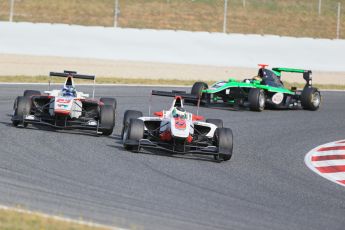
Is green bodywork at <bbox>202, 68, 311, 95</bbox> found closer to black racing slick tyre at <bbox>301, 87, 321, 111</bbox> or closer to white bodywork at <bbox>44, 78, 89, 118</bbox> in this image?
black racing slick tyre at <bbox>301, 87, 321, 111</bbox>

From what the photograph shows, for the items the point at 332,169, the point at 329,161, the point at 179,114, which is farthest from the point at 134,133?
the point at 329,161

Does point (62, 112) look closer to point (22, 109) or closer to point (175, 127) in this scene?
point (22, 109)

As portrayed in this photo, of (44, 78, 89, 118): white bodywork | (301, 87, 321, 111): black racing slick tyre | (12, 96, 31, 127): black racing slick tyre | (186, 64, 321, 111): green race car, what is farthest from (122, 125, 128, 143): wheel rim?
(301, 87, 321, 111): black racing slick tyre

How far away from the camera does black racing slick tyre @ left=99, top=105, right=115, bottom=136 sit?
1630 cm

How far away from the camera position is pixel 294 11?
43375 millimetres

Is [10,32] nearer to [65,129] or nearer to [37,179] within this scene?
[65,129]

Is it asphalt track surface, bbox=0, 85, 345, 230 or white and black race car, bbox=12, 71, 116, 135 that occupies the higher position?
white and black race car, bbox=12, 71, 116, 135

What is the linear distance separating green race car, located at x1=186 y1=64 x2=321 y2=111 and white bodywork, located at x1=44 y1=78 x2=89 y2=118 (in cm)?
587

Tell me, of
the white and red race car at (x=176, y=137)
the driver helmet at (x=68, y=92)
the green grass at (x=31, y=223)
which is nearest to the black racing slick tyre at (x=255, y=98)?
the driver helmet at (x=68, y=92)

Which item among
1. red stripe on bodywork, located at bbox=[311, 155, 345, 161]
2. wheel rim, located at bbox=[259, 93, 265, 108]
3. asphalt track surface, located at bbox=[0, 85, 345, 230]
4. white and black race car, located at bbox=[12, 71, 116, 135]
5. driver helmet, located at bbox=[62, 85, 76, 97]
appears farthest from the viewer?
wheel rim, located at bbox=[259, 93, 265, 108]

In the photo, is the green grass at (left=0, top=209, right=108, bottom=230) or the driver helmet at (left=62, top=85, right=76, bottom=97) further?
the driver helmet at (left=62, top=85, right=76, bottom=97)

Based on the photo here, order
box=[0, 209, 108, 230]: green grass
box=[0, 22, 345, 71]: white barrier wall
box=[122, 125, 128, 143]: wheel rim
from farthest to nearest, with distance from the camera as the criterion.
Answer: box=[0, 22, 345, 71]: white barrier wall < box=[122, 125, 128, 143]: wheel rim < box=[0, 209, 108, 230]: green grass

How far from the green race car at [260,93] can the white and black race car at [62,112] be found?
5929 mm

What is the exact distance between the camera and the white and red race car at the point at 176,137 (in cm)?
1455
